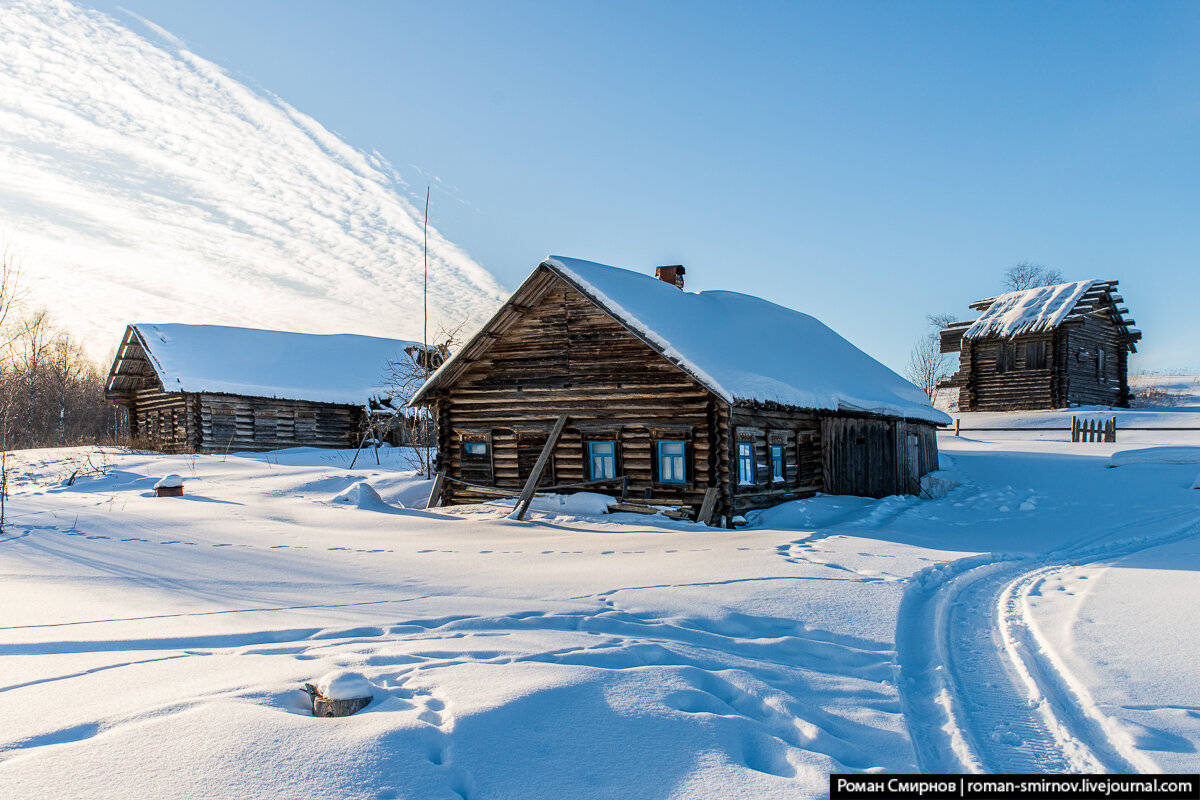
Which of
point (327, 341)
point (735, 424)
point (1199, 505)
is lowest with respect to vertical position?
point (1199, 505)

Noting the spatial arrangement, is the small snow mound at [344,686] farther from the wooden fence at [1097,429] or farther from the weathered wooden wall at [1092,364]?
the weathered wooden wall at [1092,364]

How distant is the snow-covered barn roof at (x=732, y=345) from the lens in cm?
1470

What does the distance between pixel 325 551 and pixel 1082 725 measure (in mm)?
9255

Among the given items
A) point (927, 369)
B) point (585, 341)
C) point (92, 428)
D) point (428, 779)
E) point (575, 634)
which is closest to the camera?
point (428, 779)

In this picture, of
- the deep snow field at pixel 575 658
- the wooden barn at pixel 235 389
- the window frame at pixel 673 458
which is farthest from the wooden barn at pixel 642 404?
the wooden barn at pixel 235 389

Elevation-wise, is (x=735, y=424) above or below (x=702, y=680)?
above

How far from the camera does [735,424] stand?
15.1 metres

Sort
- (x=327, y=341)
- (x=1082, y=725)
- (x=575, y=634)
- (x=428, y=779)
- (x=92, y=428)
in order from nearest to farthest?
(x=428, y=779) < (x=1082, y=725) < (x=575, y=634) < (x=327, y=341) < (x=92, y=428)

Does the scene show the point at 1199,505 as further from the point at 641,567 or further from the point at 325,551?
the point at 325,551

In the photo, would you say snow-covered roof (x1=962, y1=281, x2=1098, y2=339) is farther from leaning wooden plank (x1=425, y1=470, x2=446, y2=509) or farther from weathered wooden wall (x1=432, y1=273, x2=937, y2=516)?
leaning wooden plank (x1=425, y1=470, x2=446, y2=509)

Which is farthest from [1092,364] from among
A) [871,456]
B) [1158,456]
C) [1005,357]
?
[871,456]

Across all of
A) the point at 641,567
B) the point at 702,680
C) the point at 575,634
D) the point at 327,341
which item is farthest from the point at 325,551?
the point at 327,341

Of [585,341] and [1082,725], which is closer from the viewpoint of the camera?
[1082,725]

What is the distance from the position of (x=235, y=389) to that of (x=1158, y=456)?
115ft
